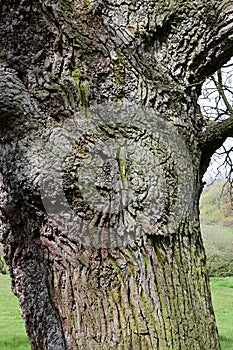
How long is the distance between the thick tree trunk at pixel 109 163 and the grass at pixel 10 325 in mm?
3284

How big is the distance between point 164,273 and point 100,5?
75 cm

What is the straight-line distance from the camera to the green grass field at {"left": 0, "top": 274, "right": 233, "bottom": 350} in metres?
4.57

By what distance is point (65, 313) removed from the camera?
48.7 inches

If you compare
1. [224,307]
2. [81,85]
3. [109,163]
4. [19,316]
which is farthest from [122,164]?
[224,307]

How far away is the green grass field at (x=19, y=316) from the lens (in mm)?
4570

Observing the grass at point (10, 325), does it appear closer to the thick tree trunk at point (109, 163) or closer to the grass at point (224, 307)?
the grass at point (224, 307)

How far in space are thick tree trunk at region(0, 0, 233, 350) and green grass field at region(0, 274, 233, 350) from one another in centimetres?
337

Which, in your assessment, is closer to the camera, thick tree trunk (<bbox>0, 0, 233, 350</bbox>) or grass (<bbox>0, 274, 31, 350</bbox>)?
thick tree trunk (<bbox>0, 0, 233, 350</bbox>)

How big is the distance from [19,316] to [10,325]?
0.53 m

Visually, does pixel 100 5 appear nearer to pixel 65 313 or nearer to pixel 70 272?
pixel 70 272

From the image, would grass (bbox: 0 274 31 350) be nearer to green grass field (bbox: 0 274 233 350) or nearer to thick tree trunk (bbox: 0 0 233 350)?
green grass field (bbox: 0 274 233 350)

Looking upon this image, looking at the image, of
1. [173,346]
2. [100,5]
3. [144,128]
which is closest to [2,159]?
[144,128]

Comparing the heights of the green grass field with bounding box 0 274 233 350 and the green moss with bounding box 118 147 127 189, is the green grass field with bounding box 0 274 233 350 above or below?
below

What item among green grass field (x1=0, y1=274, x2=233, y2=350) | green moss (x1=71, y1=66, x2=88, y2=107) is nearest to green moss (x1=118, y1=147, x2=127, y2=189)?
green moss (x1=71, y1=66, x2=88, y2=107)
